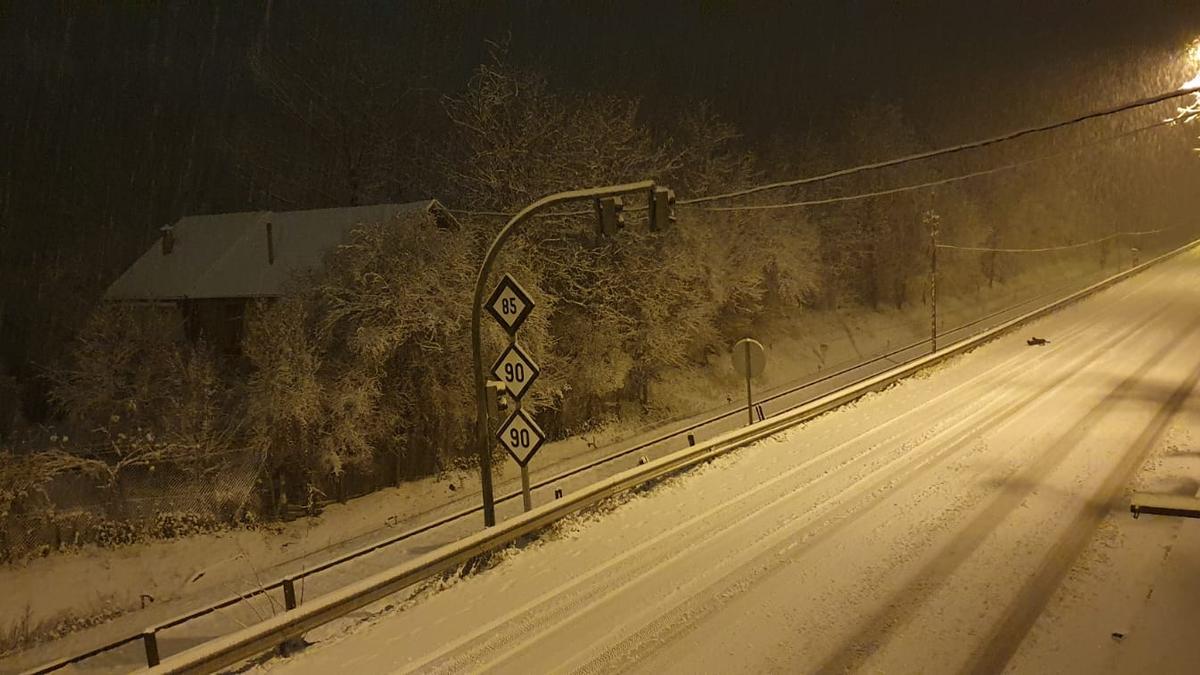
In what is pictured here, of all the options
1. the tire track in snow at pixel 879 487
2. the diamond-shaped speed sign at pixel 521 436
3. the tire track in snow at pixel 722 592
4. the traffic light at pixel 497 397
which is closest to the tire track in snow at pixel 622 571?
the tire track in snow at pixel 879 487

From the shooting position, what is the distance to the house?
31.9 meters

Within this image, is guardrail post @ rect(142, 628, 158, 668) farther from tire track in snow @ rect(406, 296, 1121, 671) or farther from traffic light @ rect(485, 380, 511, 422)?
traffic light @ rect(485, 380, 511, 422)

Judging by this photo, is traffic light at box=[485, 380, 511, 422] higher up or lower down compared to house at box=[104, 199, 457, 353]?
lower down

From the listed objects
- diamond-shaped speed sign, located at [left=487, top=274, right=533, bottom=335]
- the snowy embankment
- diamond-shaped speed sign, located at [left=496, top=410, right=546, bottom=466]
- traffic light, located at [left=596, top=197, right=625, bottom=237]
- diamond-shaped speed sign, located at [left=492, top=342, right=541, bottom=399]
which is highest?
traffic light, located at [left=596, top=197, right=625, bottom=237]

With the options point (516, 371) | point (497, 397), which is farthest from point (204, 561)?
point (516, 371)

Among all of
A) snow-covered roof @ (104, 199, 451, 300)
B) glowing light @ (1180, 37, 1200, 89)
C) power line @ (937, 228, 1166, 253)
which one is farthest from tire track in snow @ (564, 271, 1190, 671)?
power line @ (937, 228, 1166, 253)

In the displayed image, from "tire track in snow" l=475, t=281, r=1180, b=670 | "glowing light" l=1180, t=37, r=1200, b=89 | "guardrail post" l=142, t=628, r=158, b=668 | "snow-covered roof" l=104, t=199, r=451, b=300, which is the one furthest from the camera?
"snow-covered roof" l=104, t=199, r=451, b=300

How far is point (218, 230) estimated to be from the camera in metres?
37.1

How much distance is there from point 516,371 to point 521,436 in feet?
3.15

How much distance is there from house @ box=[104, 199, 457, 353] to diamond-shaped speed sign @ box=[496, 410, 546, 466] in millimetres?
19232

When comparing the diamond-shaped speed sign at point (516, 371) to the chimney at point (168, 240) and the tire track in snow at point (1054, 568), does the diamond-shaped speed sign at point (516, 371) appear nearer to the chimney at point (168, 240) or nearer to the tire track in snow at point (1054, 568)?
the tire track in snow at point (1054, 568)

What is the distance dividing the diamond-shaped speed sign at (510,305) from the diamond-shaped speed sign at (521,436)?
1.30 meters

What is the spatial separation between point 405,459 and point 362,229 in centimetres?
681

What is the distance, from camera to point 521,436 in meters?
12.2
